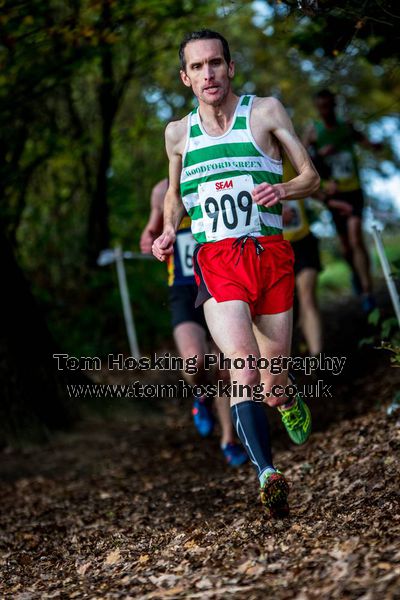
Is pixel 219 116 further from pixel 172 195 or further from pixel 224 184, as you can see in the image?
pixel 172 195

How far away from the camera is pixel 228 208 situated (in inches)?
160

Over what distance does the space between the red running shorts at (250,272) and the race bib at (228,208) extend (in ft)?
0.16

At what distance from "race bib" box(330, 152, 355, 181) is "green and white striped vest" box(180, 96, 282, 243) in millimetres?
4749

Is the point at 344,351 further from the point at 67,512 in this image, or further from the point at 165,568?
the point at 165,568

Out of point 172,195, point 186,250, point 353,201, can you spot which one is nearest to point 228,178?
point 172,195

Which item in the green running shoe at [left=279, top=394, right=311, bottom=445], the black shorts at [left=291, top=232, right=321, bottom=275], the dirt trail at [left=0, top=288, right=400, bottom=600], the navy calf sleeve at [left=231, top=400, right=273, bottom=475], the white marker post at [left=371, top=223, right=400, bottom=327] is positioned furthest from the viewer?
the black shorts at [left=291, top=232, right=321, bottom=275]

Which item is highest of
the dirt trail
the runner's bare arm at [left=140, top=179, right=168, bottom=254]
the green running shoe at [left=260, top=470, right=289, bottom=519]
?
the runner's bare arm at [left=140, top=179, right=168, bottom=254]

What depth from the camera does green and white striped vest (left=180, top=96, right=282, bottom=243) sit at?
13.3 ft

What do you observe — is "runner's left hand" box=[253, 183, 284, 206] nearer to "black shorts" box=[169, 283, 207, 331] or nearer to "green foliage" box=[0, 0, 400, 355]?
Result: "black shorts" box=[169, 283, 207, 331]

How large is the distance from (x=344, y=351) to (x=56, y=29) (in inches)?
159

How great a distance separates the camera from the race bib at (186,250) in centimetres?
577

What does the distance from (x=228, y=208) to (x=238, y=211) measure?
0.05m

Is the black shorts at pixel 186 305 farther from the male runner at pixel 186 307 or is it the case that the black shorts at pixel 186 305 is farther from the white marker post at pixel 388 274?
the white marker post at pixel 388 274

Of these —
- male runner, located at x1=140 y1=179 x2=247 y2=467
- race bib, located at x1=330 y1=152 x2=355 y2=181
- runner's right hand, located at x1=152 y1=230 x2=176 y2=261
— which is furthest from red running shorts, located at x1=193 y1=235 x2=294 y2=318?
race bib, located at x1=330 y1=152 x2=355 y2=181
